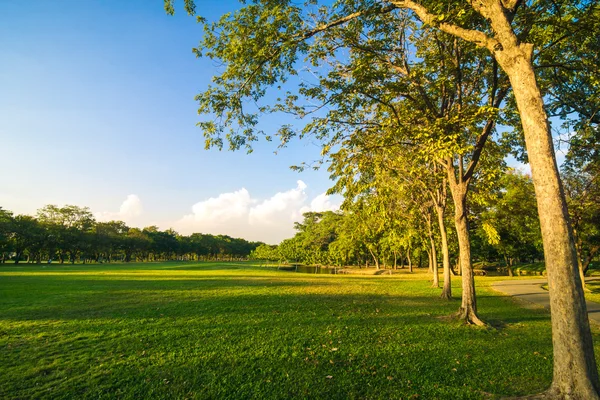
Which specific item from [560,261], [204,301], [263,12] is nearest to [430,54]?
[263,12]

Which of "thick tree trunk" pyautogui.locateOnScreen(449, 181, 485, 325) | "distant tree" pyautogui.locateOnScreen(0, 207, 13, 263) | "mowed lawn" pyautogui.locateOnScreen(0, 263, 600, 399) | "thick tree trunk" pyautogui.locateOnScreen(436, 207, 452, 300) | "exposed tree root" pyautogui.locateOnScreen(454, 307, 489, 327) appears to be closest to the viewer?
"mowed lawn" pyautogui.locateOnScreen(0, 263, 600, 399)

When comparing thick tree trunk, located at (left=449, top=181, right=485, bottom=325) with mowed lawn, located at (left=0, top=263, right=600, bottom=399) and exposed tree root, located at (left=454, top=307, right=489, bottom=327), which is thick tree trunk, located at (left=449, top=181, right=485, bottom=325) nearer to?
exposed tree root, located at (left=454, top=307, right=489, bottom=327)

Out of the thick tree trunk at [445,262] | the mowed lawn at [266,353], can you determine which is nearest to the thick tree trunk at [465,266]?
the mowed lawn at [266,353]

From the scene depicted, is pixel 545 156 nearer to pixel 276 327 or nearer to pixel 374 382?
pixel 374 382

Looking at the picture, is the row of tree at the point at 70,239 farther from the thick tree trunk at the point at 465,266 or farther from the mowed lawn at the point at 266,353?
the thick tree trunk at the point at 465,266

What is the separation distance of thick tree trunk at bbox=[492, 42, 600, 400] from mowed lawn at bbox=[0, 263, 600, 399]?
1.03m

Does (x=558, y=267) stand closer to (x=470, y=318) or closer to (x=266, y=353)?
(x=266, y=353)

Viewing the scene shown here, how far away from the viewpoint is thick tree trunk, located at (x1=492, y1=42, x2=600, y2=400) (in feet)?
13.9

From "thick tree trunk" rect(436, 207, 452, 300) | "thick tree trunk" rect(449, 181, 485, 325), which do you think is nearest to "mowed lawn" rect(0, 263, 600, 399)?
"thick tree trunk" rect(449, 181, 485, 325)

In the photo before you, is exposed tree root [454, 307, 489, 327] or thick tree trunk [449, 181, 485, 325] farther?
thick tree trunk [449, 181, 485, 325]

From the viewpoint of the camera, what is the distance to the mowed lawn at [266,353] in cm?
507

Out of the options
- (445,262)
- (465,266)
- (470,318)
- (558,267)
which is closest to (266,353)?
(558,267)

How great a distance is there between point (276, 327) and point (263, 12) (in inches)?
334

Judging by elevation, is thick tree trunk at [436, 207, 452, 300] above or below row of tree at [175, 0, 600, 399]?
below
